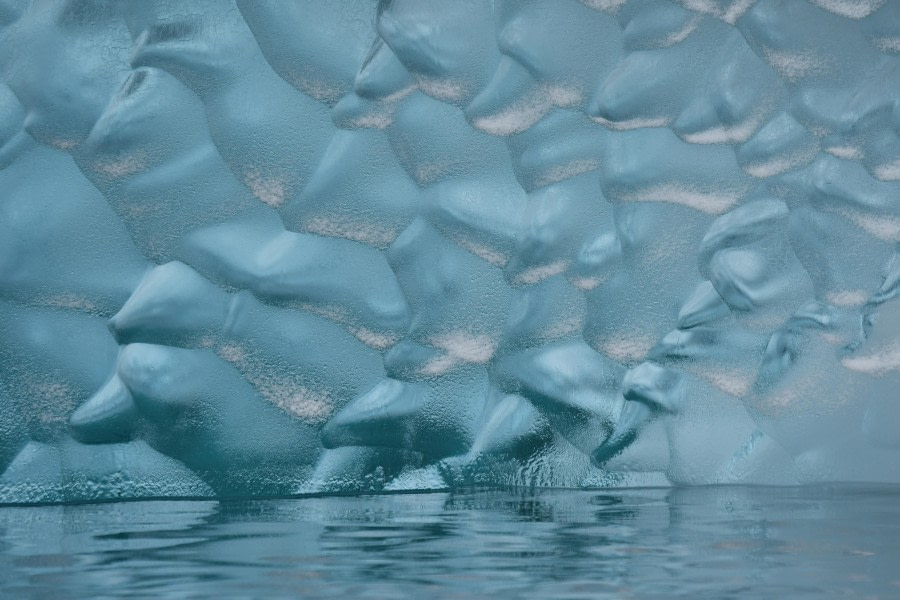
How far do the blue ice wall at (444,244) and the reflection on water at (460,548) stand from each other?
0.55ft

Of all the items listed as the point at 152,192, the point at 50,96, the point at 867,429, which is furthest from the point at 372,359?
the point at 867,429

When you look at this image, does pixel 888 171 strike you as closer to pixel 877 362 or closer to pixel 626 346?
pixel 877 362

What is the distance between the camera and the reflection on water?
663 millimetres

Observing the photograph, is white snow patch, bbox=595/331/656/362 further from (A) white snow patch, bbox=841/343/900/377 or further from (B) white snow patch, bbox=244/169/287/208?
(B) white snow patch, bbox=244/169/287/208

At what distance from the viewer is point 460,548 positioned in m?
0.85

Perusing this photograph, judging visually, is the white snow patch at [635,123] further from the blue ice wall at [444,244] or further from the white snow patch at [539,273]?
the white snow patch at [539,273]

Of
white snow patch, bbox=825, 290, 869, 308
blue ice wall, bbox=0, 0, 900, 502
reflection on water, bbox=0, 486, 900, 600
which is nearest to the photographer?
reflection on water, bbox=0, 486, 900, 600

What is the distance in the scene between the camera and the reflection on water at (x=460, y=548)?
2.17 ft

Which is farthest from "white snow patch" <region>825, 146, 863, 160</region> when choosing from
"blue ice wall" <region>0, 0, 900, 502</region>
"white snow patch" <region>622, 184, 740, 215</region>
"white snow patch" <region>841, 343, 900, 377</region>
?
"white snow patch" <region>841, 343, 900, 377</region>

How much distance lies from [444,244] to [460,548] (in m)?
0.69

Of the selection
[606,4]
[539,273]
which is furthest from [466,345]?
[606,4]

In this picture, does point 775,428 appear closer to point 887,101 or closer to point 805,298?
point 805,298

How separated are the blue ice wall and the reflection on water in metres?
0.17

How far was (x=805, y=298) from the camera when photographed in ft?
5.00
